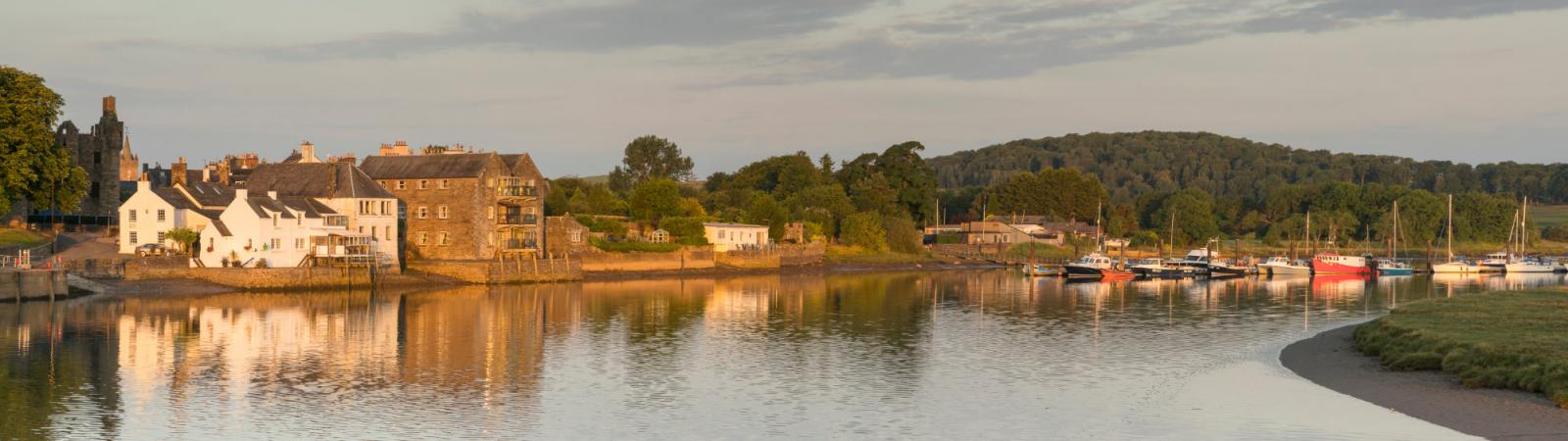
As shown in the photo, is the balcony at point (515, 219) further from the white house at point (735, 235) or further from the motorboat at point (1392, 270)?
the motorboat at point (1392, 270)

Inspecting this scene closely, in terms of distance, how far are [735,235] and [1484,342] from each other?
8310 centimetres

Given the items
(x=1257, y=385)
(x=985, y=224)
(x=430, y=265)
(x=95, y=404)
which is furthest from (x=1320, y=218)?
(x=95, y=404)

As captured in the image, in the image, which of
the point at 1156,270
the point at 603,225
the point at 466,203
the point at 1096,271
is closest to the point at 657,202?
the point at 603,225

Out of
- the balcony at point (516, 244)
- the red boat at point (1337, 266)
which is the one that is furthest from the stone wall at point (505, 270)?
the red boat at point (1337, 266)

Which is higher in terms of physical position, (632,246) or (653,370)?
(632,246)

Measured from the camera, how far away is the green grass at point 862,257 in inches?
4980

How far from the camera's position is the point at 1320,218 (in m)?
196

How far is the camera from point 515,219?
90.9 m

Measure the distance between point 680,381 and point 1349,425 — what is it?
712 inches

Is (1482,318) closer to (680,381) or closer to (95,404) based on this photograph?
(680,381)

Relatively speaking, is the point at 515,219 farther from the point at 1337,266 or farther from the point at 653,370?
the point at 1337,266

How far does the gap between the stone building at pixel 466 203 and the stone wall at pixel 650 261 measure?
5724 mm

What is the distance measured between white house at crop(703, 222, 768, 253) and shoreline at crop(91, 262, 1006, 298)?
3.85 metres

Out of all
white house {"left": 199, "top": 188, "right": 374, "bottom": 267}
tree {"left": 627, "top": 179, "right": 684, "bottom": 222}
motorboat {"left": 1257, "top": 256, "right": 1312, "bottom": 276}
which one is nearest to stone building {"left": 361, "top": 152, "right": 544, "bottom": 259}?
white house {"left": 199, "top": 188, "right": 374, "bottom": 267}
